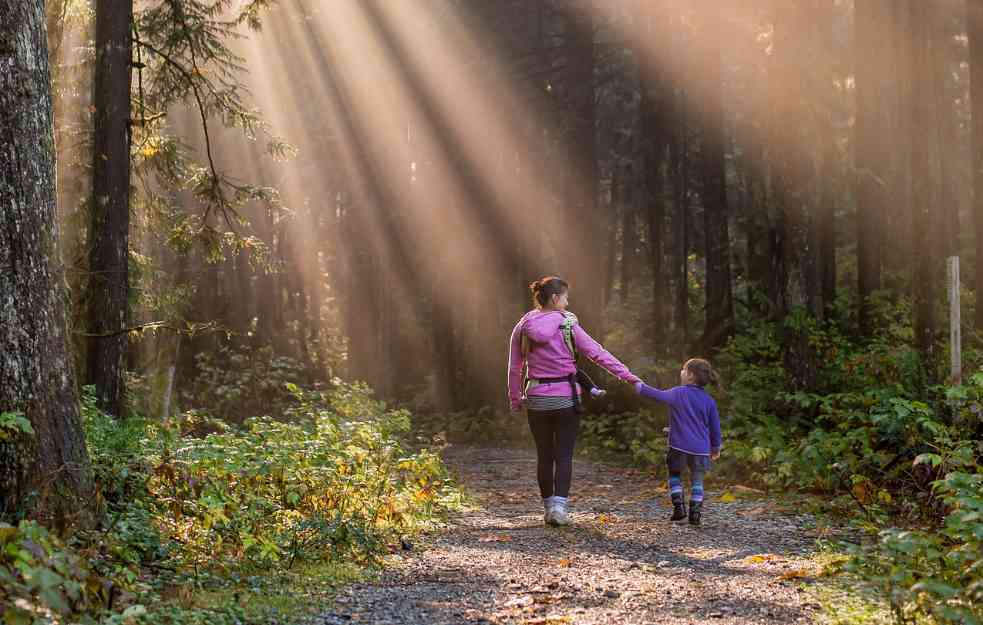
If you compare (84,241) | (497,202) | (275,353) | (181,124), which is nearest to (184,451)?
(84,241)

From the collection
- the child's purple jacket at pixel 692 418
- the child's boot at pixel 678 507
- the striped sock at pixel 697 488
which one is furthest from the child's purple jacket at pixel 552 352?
the child's boot at pixel 678 507

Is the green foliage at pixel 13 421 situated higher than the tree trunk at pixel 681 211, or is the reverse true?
the tree trunk at pixel 681 211

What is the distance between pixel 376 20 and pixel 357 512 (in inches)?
763

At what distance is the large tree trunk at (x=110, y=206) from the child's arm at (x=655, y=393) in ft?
22.6

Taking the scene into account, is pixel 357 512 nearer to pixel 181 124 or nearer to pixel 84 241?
pixel 84 241

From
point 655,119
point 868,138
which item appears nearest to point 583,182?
point 655,119

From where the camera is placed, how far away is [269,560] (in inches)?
263

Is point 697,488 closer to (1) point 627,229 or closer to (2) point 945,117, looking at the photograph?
(2) point 945,117

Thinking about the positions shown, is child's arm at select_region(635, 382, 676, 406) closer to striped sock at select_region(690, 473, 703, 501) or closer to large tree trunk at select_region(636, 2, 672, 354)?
striped sock at select_region(690, 473, 703, 501)

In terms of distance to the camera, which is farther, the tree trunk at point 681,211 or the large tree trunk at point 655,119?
the tree trunk at point 681,211

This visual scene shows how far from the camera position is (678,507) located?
931 cm

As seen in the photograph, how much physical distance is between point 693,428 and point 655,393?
0.58 meters

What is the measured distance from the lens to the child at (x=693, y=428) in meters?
9.07

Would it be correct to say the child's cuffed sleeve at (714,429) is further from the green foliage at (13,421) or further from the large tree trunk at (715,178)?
the large tree trunk at (715,178)
